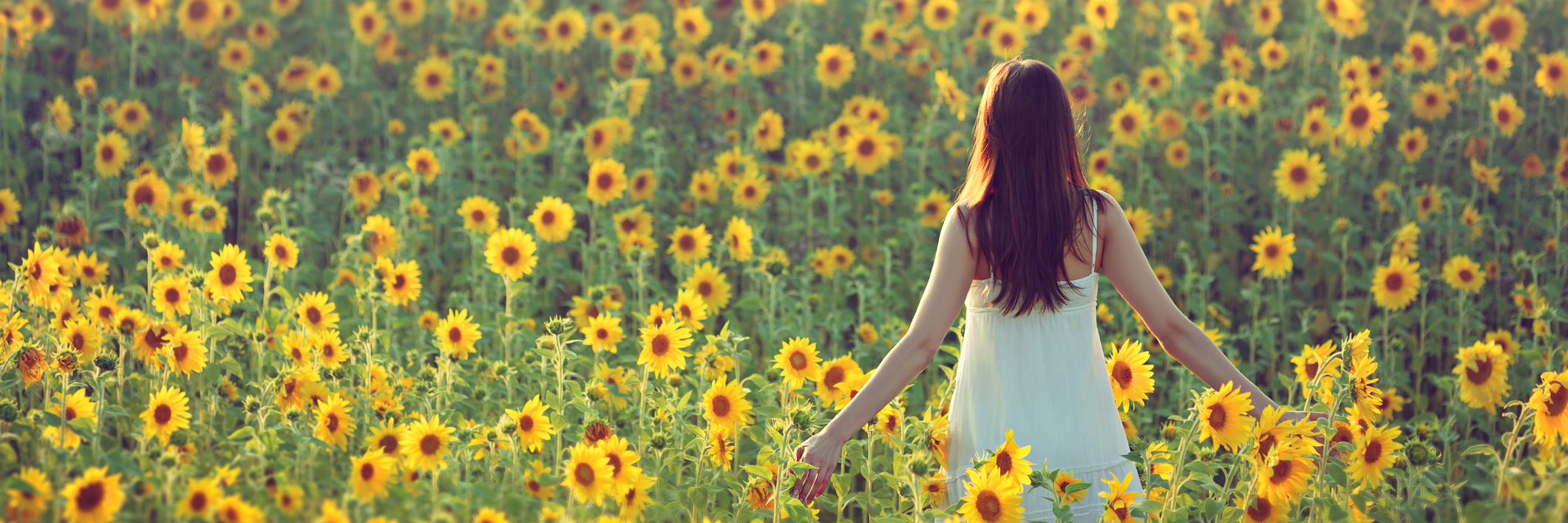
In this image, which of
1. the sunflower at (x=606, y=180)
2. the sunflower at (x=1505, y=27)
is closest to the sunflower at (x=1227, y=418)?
the sunflower at (x=606, y=180)

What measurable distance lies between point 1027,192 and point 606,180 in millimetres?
2603

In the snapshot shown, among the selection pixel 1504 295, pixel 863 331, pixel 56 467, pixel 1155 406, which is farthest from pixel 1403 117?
pixel 56 467

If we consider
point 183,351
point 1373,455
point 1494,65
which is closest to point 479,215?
point 183,351

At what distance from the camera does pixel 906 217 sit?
4926 millimetres

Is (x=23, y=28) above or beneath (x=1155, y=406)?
above

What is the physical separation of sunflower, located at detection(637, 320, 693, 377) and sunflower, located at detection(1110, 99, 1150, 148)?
9.53ft

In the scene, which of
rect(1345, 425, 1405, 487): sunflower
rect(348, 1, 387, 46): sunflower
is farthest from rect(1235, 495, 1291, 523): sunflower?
rect(348, 1, 387, 46): sunflower

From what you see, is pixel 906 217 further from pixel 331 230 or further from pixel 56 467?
pixel 56 467

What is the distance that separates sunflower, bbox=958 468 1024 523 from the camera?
202 cm

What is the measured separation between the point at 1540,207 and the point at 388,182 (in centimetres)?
518

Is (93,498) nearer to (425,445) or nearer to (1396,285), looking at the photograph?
(425,445)

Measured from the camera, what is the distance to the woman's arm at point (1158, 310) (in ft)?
7.26

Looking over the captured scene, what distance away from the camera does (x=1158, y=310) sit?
2.23m

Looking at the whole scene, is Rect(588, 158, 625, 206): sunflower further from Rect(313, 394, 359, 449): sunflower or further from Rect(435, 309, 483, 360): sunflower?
Rect(313, 394, 359, 449): sunflower
